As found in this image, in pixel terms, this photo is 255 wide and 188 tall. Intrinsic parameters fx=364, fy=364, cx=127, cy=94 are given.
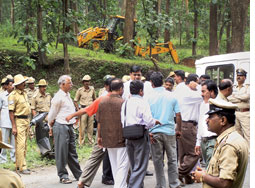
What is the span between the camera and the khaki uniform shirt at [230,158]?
3201 mm

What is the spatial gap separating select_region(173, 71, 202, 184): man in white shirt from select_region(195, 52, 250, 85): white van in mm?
4376

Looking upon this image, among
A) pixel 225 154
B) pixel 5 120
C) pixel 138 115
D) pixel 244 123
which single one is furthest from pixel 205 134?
pixel 5 120

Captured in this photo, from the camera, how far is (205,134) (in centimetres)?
632

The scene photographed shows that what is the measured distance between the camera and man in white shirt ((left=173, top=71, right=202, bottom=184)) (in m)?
7.35

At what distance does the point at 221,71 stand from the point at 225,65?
36 cm

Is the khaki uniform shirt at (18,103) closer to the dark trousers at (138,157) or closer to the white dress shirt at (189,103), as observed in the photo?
the dark trousers at (138,157)

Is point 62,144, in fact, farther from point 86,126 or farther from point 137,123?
point 86,126

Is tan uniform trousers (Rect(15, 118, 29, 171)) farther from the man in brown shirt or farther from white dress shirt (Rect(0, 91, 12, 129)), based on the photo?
the man in brown shirt

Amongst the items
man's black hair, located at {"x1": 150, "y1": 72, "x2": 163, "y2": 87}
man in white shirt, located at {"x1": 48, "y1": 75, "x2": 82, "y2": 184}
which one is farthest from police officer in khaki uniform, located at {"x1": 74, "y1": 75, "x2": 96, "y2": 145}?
man's black hair, located at {"x1": 150, "y1": 72, "x2": 163, "y2": 87}

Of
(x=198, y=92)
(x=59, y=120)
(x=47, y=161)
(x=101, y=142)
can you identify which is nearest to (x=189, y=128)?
(x=198, y=92)

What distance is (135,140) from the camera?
20.5ft

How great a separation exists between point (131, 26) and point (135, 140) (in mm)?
12999

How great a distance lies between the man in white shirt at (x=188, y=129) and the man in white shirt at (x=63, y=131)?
7.12 ft

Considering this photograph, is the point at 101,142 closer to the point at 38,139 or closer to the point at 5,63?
the point at 38,139
